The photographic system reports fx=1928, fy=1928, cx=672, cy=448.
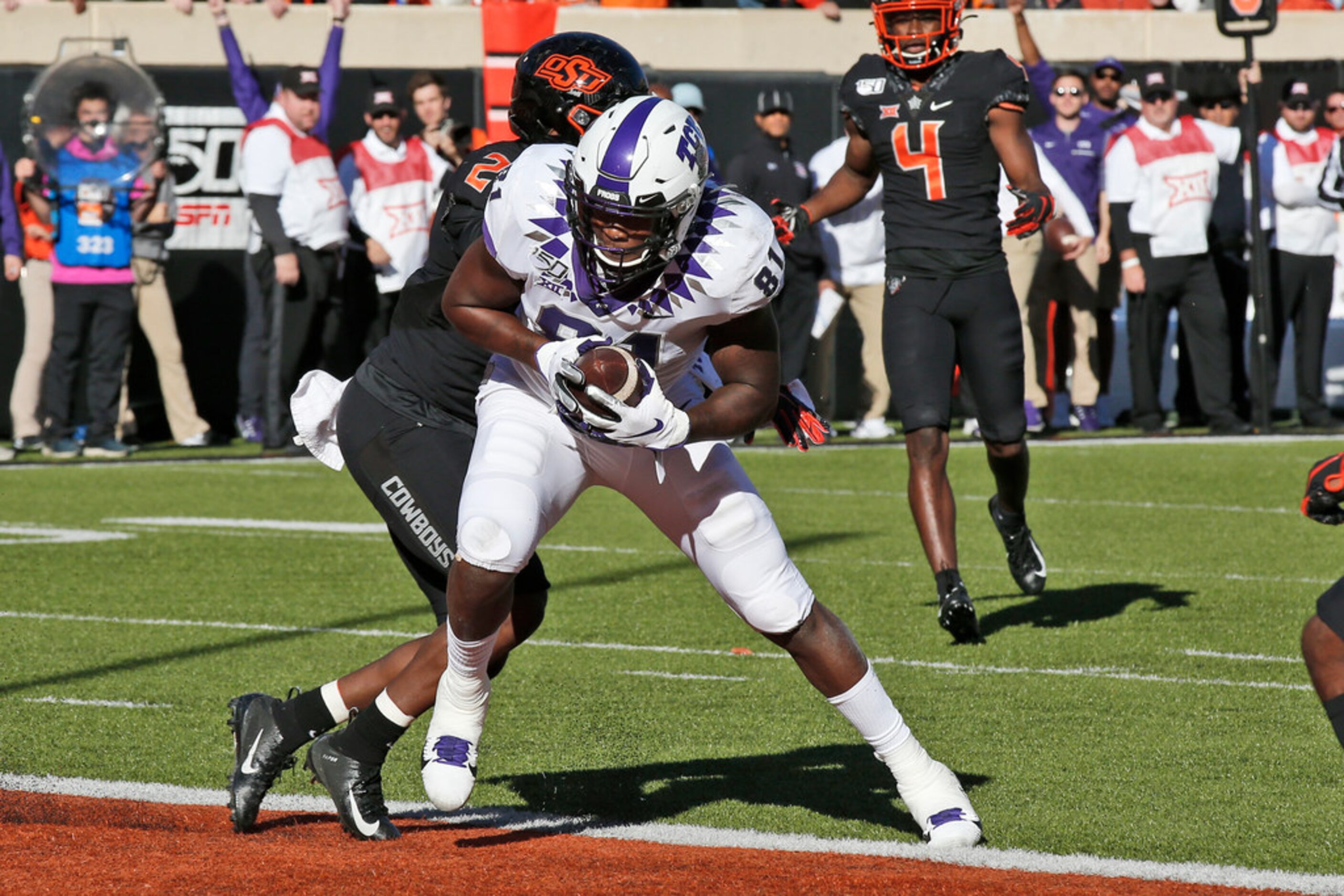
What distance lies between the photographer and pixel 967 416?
49.0 ft

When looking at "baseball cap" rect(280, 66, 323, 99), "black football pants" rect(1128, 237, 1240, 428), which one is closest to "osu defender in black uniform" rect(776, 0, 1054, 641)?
"baseball cap" rect(280, 66, 323, 99)

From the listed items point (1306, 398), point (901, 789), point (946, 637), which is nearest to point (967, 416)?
point (1306, 398)

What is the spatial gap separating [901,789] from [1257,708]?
1845 millimetres

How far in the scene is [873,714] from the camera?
14.4 feet

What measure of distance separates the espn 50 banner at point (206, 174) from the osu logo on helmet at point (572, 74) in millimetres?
10178

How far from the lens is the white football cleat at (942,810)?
433 centimetres

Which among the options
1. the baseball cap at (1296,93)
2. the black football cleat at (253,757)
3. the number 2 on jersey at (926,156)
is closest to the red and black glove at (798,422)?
the black football cleat at (253,757)

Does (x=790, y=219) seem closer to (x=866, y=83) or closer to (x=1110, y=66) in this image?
(x=866, y=83)

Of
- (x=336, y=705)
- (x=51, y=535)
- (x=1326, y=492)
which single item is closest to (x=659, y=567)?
(x=51, y=535)

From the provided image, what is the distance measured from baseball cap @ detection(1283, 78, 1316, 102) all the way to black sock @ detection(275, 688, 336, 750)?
39.6 ft

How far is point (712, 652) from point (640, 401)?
122 inches

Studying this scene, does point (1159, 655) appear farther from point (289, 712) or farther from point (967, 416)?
point (967, 416)

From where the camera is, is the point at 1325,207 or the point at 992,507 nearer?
the point at 992,507

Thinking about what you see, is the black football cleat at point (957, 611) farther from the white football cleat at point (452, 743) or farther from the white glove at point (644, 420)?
the white glove at point (644, 420)
